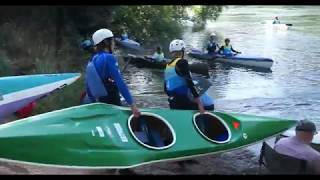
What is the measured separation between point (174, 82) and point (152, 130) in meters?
0.80

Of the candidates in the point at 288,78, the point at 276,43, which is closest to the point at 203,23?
the point at 276,43

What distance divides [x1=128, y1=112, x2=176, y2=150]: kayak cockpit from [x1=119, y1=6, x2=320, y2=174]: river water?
5.76 feet

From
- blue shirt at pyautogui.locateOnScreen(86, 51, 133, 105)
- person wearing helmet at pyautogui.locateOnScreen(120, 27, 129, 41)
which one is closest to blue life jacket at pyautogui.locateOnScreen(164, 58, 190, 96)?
blue shirt at pyautogui.locateOnScreen(86, 51, 133, 105)

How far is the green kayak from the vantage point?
205 inches

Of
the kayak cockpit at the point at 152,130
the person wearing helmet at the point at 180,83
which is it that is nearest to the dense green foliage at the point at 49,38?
the person wearing helmet at the point at 180,83

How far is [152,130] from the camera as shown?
6379mm

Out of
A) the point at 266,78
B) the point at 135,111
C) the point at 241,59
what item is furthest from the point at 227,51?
the point at 135,111

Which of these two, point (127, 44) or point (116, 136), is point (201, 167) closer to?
point (116, 136)

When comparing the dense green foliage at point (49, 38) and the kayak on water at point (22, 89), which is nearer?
the kayak on water at point (22, 89)

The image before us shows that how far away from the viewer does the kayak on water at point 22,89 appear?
8055 mm

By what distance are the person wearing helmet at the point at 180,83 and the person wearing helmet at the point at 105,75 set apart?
94cm

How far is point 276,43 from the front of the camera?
31.1 m

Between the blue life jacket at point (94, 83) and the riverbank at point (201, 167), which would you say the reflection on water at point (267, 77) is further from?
the riverbank at point (201, 167)
